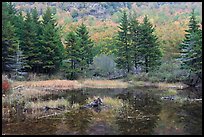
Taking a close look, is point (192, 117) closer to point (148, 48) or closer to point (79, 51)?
point (79, 51)

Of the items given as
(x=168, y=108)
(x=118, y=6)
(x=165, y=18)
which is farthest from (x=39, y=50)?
(x=118, y=6)

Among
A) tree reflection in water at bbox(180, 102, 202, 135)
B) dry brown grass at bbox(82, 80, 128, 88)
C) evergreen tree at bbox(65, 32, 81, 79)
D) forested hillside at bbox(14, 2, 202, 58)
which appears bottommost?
tree reflection in water at bbox(180, 102, 202, 135)

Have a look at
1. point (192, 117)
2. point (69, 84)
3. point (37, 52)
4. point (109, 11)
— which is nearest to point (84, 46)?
point (37, 52)

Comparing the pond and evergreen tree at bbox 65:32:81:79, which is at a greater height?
evergreen tree at bbox 65:32:81:79

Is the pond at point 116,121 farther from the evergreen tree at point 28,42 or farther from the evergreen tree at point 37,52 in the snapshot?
the evergreen tree at point 28,42

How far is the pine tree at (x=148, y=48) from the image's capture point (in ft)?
139

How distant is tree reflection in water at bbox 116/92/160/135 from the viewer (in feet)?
47.4

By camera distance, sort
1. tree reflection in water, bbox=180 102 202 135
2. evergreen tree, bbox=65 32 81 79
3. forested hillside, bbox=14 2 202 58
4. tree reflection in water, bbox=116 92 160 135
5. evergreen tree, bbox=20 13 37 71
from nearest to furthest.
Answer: tree reflection in water, bbox=180 102 202 135 → tree reflection in water, bbox=116 92 160 135 → evergreen tree, bbox=20 13 37 71 → evergreen tree, bbox=65 32 81 79 → forested hillside, bbox=14 2 202 58

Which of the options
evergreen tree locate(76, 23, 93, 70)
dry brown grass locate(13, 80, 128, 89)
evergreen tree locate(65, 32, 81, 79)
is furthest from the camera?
evergreen tree locate(76, 23, 93, 70)

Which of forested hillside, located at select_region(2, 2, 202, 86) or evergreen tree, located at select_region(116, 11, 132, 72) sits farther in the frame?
evergreen tree, located at select_region(116, 11, 132, 72)

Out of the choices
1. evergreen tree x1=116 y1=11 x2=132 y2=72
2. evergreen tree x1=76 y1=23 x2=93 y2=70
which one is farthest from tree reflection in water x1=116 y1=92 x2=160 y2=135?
evergreen tree x1=116 y1=11 x2=132 y2=72

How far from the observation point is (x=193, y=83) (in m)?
34.5

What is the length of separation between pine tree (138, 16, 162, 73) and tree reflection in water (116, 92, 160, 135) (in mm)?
19390

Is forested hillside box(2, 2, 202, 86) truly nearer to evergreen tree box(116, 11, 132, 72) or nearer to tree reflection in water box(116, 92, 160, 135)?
evergreen tree box(116, 11, 132, 72)
